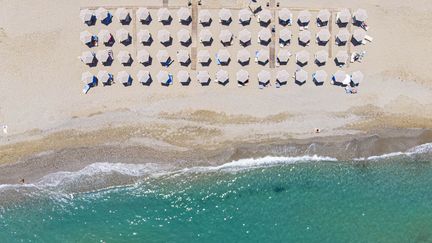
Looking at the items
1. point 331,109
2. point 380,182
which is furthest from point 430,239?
point 331,109

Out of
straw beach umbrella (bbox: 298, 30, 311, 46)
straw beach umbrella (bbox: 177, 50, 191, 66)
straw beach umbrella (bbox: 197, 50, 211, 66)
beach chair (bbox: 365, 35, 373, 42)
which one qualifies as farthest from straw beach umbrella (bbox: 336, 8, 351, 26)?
straw beach umbrella (bbox: 177, 50, 191, 66)

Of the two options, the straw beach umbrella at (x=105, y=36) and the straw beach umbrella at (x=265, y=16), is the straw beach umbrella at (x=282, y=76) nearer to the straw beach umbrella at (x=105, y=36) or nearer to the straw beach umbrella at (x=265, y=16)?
the straw beach umbrella at (x=265, y=16)

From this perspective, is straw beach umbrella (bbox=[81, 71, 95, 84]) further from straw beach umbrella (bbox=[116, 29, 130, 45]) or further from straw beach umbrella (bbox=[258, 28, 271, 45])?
straw beach umbrella (bbox=[258, 28, 271, 45])

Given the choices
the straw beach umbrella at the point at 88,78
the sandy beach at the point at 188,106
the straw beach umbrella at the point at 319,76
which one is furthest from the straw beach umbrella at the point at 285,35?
the straw beach umbrella at the point at 88,78

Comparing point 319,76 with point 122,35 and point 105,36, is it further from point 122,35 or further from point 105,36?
point 105,36

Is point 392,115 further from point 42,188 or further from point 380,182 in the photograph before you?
point 42,188

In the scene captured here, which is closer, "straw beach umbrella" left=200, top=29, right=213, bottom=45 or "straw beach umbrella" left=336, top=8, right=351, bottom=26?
"straw beach umbrella" left=200, top=29, right=213, bottom=45

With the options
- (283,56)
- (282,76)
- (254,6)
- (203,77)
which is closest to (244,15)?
(254,6)
